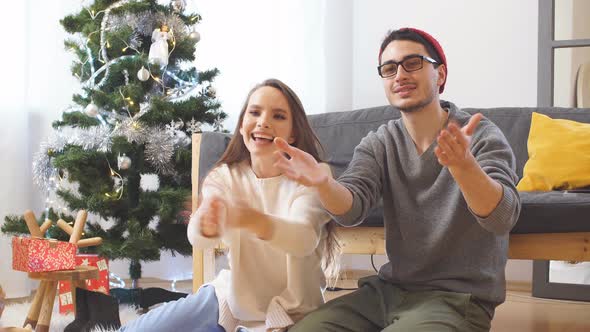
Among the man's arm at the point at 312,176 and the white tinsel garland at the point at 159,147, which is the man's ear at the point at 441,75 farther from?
the white tinsel garland at the point at 159,147

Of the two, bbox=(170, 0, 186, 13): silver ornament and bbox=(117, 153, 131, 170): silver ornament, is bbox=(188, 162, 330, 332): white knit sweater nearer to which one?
bbox=(117, 153, 131, 170): silver ornament

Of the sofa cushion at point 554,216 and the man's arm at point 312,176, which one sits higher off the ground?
the man's arm at point 312,176

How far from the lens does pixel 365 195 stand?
146cm

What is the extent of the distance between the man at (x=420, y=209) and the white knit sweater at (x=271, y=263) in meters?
0.05

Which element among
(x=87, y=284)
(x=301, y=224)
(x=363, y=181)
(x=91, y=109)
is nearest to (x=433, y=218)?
(x=363, y=181)

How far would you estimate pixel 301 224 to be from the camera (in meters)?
1.38

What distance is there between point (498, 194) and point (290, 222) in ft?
1.21

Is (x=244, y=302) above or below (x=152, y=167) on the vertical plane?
below

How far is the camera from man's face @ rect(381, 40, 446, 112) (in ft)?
4.78

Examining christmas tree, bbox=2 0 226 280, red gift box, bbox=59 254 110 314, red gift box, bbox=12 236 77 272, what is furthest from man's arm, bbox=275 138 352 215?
christmas tree, bbox=2 0 226 280

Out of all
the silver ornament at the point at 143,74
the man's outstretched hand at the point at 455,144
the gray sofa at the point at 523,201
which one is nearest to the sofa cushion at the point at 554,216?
the gray sofa at the point at 523,201

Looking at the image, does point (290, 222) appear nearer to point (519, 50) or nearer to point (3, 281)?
point (3, 281)

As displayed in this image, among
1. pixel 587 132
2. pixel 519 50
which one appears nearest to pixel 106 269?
pixel 587 132

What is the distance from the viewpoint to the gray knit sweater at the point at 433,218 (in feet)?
4.60
